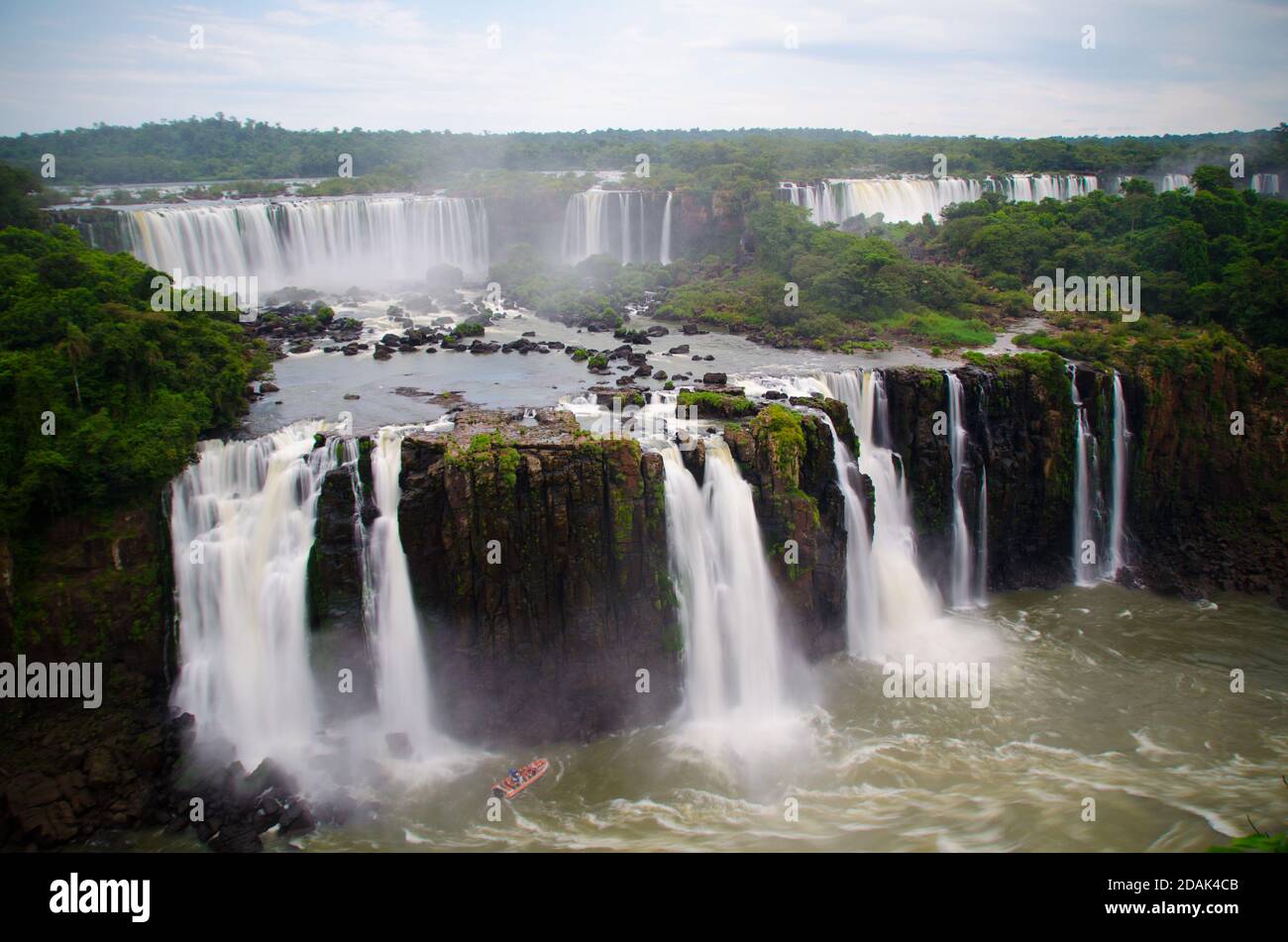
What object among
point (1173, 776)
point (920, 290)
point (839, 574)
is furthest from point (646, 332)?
point (1173, 776)

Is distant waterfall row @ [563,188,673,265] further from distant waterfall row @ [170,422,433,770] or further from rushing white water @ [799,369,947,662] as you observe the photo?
distant waterfall row @ [170,422,433,770]

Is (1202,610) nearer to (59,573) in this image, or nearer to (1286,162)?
(59,573)

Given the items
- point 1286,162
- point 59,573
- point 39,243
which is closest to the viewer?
point 59,573

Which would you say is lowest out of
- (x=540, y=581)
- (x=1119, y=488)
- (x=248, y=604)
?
(x=248, y=604)

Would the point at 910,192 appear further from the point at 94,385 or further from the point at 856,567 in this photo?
the point at 94,385

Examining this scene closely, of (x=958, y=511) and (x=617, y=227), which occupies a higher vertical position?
(x=617, y=227)

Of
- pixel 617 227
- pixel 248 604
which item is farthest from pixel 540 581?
pixel 617 227

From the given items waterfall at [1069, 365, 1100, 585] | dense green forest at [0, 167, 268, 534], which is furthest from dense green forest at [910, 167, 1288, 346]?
dense green forest at [0, 167, 268, 534]
